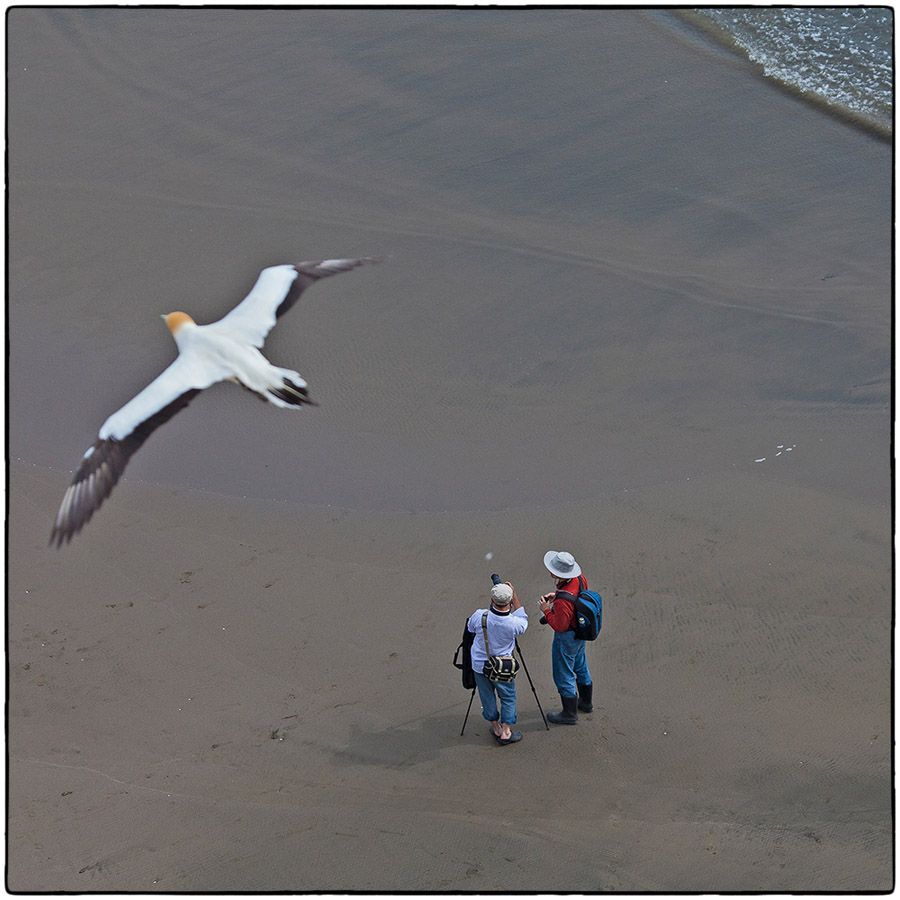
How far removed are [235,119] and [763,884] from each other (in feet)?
29.0

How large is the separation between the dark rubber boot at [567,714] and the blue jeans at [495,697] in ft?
0.93

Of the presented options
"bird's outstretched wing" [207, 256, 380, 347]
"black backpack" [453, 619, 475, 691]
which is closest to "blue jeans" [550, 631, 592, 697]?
"black backpack" [453, 619, 475, 691]

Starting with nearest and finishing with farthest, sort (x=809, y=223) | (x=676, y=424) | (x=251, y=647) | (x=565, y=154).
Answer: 1. (x=251, y=647)
2. (x=676, y=424)
3. (x=809, y=223)
4. (x=565, y=154)

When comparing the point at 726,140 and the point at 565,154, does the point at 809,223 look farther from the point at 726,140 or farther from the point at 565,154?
the point at 565,154

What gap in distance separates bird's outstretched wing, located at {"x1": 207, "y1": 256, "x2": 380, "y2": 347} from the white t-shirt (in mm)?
2446

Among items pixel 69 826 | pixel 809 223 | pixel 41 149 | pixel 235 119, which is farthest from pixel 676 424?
pixel 41 149

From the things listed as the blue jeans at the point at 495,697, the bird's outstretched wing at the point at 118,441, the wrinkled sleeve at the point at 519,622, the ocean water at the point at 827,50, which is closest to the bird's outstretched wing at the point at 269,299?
the bird's outstretched wing at the point at 118,441

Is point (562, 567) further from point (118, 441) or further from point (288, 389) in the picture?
point (118, 441)

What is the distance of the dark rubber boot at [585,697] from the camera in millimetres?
Result: 6232

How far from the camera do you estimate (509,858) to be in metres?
5.52

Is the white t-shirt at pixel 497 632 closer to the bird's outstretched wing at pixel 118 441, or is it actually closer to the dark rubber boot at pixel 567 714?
the dark rubber boot at pixel 567 714

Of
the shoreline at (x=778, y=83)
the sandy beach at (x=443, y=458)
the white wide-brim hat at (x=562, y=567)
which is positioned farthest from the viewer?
the shoreline at (x=778, y=83)

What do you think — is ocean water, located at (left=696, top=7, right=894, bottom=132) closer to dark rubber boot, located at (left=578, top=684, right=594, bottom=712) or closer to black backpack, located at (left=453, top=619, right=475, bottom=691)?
dark rubber boot, located at (left=578, top=684, right=594, bottom=712)

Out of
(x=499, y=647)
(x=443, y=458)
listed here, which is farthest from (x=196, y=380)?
(x=499, y=647)
